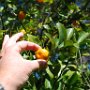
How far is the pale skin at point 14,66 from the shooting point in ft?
4.20

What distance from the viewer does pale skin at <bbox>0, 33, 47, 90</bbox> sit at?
1.28 meters

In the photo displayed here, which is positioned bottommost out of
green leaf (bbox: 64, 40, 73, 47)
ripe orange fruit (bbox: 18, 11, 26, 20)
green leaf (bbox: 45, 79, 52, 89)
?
green leaf (bbox: 45, 79, 52, 89)

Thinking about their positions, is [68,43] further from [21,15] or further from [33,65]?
[21,15]

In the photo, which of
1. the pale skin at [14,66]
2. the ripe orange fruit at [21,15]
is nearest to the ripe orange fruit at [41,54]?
the pale skin at [14,66]

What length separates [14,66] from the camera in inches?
52.1

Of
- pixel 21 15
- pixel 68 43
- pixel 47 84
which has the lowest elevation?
pixel 47 84

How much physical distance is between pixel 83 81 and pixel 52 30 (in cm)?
46

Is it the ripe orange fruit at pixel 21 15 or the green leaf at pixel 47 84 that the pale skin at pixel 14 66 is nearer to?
the green leaf at pixel 47 84

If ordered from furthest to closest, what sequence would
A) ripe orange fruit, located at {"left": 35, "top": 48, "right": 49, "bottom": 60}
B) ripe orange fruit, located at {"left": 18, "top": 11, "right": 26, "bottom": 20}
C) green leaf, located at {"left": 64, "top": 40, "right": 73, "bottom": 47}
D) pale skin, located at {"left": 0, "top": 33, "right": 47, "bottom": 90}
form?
ripe orange fruit, located at {"left": 18, "top": 11, "right": 26, "bottom": 20}, green leaf, located at {"left": 64, "top": 40, "right": 73, "bottom": 47}, ripe orange fruit, located at {"left": 35, "top": 48, "right": 49, "bottom": 60}, pale skin, located at {"left": 0, "top": 33, "right": 47, "bottom": 90}

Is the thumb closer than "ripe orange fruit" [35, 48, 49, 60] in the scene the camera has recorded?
Yes

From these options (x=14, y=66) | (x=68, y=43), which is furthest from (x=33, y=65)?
(x=68, y=43)

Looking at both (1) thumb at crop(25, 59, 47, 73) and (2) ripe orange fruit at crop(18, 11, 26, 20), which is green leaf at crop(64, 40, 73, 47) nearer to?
(1) thumb at crop(25, 59, 47, 73)

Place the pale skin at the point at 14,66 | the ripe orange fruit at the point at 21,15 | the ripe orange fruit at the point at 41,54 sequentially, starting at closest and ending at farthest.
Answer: the pale skin at the point at 14,66 < the ripe orange fruit at the point at 41,54 < the ripe orange fruit at the point at 21,15

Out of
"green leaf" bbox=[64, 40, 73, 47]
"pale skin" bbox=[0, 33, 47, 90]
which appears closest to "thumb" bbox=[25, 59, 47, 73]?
"pale skin" bbox=[0, 33, 47, 90]
